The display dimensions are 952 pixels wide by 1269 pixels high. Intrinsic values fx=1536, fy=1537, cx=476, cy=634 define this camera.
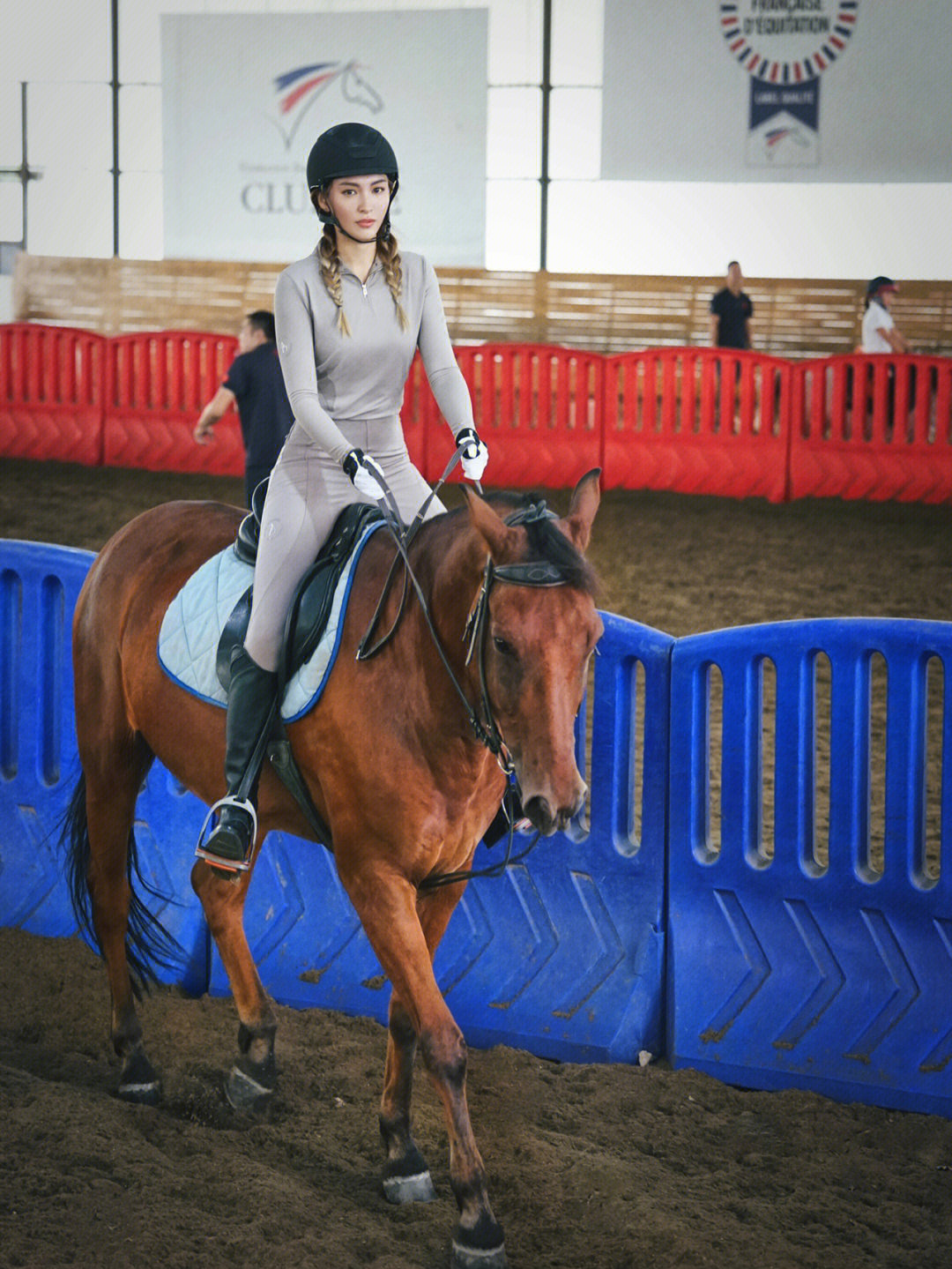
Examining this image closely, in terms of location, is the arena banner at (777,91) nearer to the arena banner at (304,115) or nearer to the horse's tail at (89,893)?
the arena banner at (304,115)

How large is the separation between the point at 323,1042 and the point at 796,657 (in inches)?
76.3

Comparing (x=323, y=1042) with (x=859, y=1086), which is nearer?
(x=859, y=1086)

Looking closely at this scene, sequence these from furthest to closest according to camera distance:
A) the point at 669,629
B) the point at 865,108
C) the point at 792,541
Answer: the point at 865,108, the point at 792,541, the point at 669,629

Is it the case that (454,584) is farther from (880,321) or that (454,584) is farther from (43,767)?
(880,321)

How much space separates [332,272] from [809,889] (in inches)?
89.9

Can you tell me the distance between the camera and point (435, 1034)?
3.76 m

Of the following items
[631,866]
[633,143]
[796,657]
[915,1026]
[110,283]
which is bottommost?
[915,1026]

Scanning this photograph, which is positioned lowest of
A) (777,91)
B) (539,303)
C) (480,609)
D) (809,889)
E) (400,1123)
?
(400,1123)

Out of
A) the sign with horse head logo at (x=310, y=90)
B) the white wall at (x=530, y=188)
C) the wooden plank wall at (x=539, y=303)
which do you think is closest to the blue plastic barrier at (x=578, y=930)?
the wooden plank wall at (x=539, y=303)

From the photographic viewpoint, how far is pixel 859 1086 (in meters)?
4.51

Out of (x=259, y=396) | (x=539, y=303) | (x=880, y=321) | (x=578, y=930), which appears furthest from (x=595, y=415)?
(x=578, y=930)

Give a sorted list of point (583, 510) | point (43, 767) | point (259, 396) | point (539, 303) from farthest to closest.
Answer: point (539, 303) < point (259, 396) < point (43, 767) < point (583, 510)

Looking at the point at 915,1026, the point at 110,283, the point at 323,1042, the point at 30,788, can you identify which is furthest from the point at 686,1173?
the point at 110,283

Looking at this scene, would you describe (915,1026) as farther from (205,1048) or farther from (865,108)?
(865,108)
